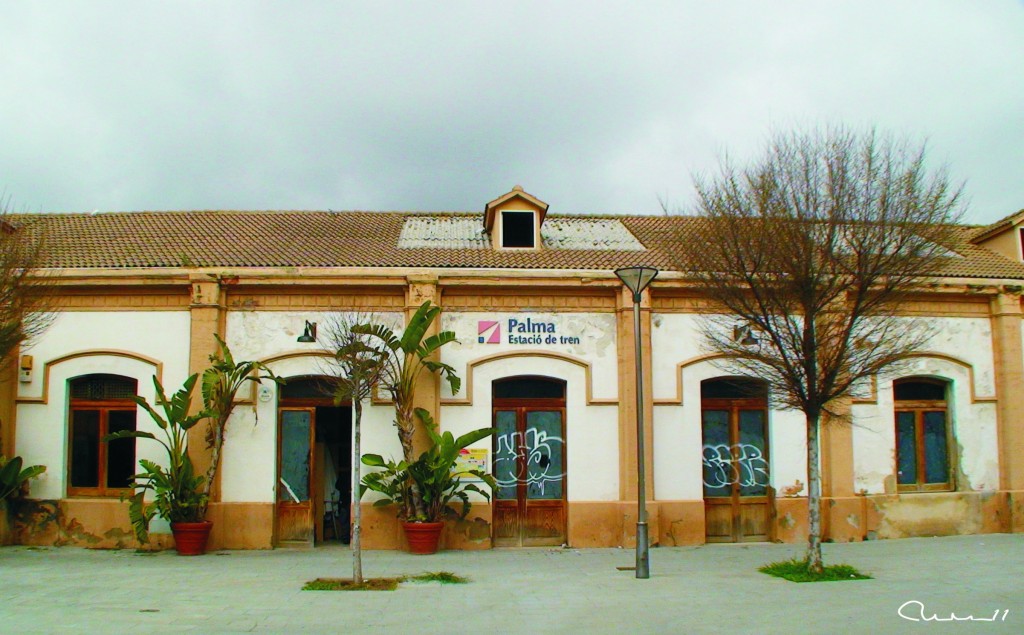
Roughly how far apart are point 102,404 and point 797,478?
41.8ft

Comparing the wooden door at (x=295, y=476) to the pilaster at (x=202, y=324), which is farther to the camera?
the wooden door at (x=295, y=476)

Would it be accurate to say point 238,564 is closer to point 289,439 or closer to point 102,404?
point 289,439

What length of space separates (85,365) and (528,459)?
8117 millimetres

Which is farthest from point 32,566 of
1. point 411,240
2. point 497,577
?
point 411,240

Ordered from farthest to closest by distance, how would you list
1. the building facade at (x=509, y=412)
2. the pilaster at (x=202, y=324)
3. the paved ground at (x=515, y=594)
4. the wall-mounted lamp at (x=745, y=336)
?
the building facade at (x=509, y=412) < the pilaster at (x=202, y=324) < the wall-mounted lamp at (x=745, y=336) < the paved ground at (x=515, y=594)

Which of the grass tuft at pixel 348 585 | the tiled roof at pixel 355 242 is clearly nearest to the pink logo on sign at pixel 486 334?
the tiled roof at pixel 355 242

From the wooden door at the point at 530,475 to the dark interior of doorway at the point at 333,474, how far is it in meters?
2.98

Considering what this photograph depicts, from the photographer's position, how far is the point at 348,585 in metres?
11.1

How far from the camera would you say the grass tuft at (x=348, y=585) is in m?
10.9

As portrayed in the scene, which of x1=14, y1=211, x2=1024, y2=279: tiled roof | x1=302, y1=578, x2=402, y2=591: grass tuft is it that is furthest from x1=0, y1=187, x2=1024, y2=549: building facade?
x1=302, y1=578, x2=402, y2=591: grass tuft

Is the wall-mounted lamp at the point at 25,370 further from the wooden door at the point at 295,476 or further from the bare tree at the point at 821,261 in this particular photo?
the bare tree at the point at 821,261

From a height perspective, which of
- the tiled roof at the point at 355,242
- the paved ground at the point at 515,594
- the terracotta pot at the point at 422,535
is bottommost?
the paved ground at the point at 515,594

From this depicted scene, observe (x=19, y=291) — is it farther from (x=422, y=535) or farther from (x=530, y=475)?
(x=530, y=475)

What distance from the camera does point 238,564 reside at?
1301cm
